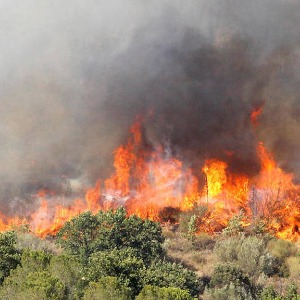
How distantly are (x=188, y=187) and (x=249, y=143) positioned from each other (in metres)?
14.6

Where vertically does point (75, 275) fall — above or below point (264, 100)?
below

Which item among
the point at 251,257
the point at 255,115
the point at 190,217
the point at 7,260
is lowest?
the point at 7,260

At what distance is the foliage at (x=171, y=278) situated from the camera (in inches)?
1256

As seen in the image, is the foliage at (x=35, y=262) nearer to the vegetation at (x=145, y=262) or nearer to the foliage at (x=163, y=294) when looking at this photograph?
the vegetation at (x=145, y=262)

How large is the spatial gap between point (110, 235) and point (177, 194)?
3060 centimetres

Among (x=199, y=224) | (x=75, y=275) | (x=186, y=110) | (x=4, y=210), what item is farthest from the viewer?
(x=186, y=110)

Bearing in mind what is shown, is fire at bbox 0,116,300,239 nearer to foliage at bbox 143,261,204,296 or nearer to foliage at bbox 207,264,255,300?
foliage at bbox 207,264,255,300

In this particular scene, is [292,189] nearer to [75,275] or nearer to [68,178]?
[68,178]

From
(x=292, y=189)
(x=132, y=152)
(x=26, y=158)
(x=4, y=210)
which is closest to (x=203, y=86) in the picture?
(x=132, y=152)

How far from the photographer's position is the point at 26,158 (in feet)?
260

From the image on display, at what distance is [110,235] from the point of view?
146 feet

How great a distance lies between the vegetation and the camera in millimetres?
28297

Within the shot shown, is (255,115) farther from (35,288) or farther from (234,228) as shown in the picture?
(35,288)

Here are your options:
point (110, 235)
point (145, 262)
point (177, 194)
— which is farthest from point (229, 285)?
point (177, 194)
